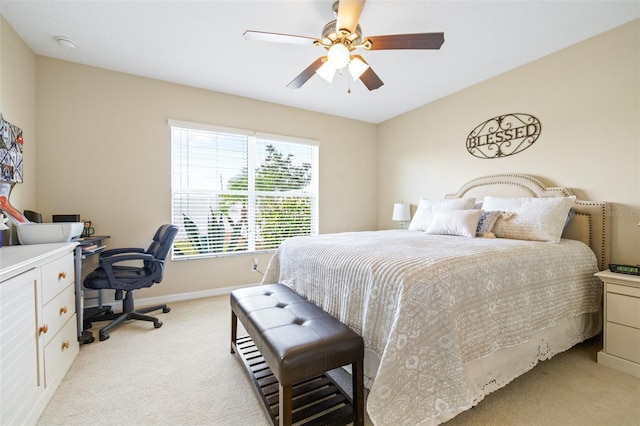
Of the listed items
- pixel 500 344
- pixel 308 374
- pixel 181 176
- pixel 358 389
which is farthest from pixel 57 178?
pixel 500 344

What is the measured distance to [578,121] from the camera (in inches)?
97.3

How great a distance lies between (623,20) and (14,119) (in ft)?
16.5

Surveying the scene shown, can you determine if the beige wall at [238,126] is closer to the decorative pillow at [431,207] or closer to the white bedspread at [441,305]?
the decorative pillow at [431,207]

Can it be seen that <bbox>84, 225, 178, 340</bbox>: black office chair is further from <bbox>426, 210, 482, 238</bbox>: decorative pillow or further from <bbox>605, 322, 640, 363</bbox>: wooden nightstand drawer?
<bbox>605, 322, 640, 363</bbox>: wooden nightstand drawer

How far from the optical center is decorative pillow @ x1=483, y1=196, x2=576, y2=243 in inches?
86.5

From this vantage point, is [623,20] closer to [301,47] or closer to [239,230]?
[301,47]

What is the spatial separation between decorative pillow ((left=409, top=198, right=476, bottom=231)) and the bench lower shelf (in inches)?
82.6

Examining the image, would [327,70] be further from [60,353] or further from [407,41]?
[60,353]

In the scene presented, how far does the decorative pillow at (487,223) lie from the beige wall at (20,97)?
3.86m

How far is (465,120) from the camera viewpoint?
3.38 m

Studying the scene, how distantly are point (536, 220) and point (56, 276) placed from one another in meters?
3.51

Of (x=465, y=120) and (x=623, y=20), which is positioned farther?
(x=465, y=120)

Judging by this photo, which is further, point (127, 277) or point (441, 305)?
point (127, 277)

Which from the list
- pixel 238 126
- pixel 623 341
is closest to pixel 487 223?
pixel 623 341
